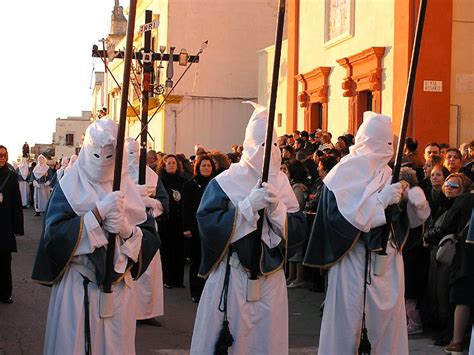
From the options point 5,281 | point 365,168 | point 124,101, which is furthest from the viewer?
point 5,281

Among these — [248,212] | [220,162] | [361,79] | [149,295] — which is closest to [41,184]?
[361,79]

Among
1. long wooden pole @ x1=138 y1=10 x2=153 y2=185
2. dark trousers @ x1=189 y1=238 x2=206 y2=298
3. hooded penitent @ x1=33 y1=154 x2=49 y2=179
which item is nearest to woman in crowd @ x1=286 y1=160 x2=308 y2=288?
dark trousers @ x1=189 y1=238 x2=206 y2=298

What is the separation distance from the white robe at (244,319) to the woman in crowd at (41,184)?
2265cm

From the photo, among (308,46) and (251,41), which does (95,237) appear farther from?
(251,41)

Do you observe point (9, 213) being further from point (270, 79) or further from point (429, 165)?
point (270, 79)

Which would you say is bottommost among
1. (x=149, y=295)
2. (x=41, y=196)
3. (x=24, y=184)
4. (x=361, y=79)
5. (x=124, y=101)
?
(x=41, y=196)

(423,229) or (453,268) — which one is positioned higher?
(423,229)

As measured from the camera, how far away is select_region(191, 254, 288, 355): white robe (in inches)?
266

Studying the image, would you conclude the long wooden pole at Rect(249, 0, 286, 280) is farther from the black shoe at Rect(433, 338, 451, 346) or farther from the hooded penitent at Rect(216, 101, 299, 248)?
the black shoe at Rect(433, 338, 451, 346)

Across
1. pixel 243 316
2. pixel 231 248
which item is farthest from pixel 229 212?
pixel 243 316

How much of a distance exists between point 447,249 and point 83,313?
4576 mm

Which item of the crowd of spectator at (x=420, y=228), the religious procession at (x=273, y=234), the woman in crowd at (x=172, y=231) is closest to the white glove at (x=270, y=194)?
the religious procession at (x=273, y=234)

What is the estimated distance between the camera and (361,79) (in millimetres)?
20562

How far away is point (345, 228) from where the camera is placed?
284 inches
